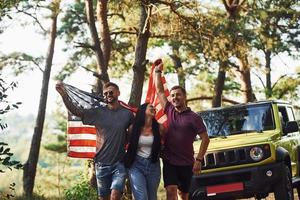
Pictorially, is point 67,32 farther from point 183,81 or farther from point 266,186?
point 266,186

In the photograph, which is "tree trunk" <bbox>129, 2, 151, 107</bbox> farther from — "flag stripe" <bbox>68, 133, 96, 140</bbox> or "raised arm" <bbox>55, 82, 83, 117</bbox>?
"raised arm" <bbox>55, 82, 83, 117</bbox>

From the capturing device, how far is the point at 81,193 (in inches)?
506

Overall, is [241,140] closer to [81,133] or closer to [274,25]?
[81,133]

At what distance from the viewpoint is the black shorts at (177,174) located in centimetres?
714

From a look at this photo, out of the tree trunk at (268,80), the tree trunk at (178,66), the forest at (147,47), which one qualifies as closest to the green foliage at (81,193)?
the forest at (147,47)

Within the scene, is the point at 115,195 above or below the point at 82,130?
below

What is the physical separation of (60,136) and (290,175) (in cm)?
3061

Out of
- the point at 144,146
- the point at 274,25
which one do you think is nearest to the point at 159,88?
the point at 144,146

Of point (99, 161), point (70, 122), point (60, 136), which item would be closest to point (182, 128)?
point (99, 161)

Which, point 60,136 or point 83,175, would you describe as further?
point 60,136

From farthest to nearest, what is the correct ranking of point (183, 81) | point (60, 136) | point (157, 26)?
point (60, 136)
point (183, 81)
point (157, 26)

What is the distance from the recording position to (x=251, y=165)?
929cm

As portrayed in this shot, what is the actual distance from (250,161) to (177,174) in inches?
98.2

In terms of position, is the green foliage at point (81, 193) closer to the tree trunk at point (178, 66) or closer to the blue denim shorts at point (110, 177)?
the blue denim shorts at point (110, 177)
